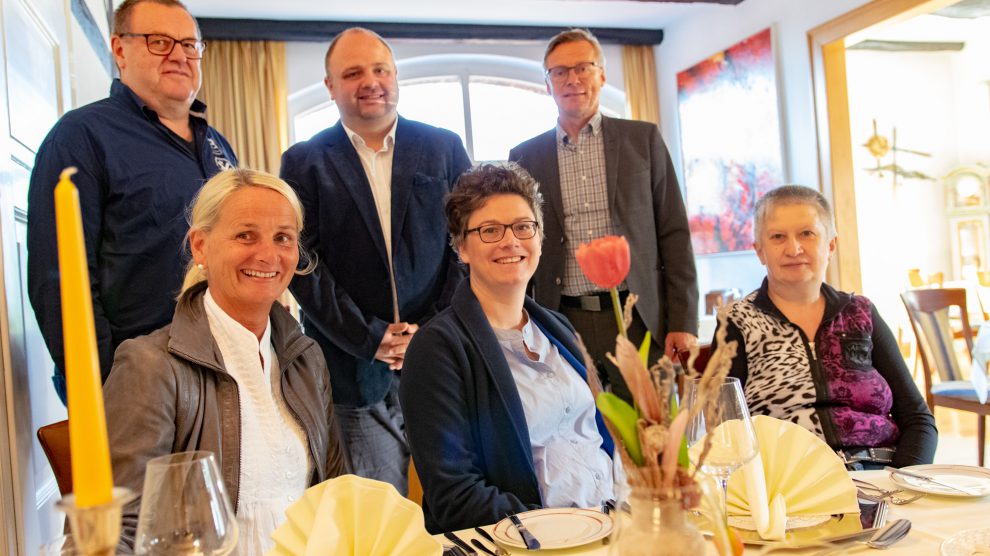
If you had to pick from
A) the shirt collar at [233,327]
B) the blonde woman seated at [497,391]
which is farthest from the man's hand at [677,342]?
the shirt collar at [233,327]

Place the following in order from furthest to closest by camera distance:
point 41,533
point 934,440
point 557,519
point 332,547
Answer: point 41,533, point 934,440, point 557,519, point 332,547

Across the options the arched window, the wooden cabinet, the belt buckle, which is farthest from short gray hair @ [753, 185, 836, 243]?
the wooden cabinet

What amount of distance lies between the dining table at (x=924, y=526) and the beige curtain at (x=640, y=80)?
6.32 metres

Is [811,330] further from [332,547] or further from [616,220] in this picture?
[332,547]

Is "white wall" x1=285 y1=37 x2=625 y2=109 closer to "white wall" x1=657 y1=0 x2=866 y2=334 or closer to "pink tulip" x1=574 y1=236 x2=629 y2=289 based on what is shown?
"white wall" x1=657 y1=0 x2=866 y2=334

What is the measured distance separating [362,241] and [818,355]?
4.46 feet

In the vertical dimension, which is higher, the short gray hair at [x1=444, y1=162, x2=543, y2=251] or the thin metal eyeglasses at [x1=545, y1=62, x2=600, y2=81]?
the thin metal eyeglasses at [x1=545, y1=62, x2=600, y2=81]

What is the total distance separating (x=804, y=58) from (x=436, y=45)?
3185 millimetres

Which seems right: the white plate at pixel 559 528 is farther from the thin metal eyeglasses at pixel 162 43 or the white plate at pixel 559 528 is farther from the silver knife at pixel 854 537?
the thin metal eyeglasses at pixel 162 43

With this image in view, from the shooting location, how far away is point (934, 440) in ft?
5.95

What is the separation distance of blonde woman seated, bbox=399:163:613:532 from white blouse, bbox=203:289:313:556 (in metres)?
0.26

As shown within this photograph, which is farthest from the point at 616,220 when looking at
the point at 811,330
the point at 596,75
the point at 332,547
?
the point at 332,547

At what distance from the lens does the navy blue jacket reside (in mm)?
1805

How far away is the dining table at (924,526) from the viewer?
1.01m
